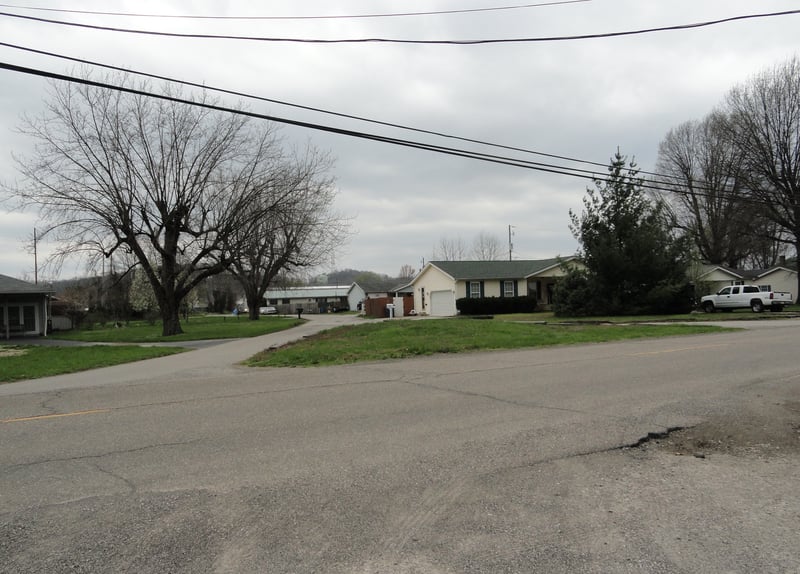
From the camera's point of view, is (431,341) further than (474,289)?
No

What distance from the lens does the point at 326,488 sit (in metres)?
5.13

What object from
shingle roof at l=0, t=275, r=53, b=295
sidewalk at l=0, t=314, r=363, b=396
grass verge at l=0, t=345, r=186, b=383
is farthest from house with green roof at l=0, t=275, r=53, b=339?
sidewalk at l=0, t=314, r=363, b=396

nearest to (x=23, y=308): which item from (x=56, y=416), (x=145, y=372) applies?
(x=145, y=372)

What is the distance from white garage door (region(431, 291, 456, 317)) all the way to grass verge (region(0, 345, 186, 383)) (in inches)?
1127

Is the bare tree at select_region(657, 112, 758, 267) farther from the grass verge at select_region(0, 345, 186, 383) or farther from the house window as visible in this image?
the grass verge at select_region(0, 345, 186, 383)

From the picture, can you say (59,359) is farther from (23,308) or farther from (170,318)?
(23,308)

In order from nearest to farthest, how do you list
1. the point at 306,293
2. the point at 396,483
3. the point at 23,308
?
the point at 396,483, the point at 23,308, the point at 306,293

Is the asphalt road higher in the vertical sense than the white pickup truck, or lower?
lower

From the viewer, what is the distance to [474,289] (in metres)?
48.2

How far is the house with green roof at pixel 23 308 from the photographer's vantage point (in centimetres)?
3653

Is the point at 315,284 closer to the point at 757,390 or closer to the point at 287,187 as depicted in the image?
the point at 287,187

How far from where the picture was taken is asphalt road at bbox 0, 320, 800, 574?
389 centimetres

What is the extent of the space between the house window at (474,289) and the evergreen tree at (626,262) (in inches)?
396

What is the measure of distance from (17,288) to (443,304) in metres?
30.7
